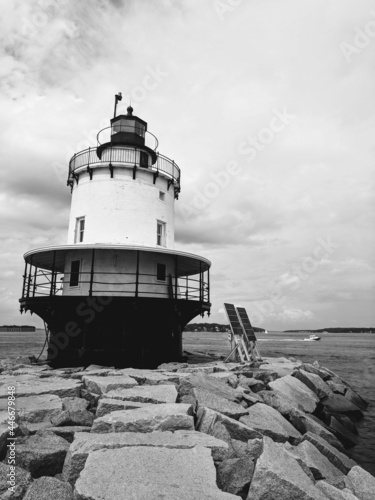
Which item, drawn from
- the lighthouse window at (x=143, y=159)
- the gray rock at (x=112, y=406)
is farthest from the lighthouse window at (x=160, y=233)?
the gray rock at (x=112, y=406)

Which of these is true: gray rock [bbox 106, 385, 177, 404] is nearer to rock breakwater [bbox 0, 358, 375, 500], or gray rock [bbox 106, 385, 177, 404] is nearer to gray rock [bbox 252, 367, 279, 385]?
rock breakwater [bbox 0, 358, 375, 500]

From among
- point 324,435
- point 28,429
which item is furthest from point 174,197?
point 28,429

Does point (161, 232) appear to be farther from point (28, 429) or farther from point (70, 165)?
point (28, 429)

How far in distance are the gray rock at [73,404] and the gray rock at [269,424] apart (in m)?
2.84

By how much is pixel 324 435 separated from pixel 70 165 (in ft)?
50.0

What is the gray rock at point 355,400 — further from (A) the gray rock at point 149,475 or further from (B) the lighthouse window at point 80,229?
(B) the lighthouse window at point 80,229

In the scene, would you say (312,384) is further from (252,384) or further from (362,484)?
(362,484)

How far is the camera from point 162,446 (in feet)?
16.6

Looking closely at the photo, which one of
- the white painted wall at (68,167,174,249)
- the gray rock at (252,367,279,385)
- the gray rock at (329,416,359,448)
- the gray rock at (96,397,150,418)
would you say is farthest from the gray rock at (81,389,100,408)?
the white painted wall at (68,167,174,249)

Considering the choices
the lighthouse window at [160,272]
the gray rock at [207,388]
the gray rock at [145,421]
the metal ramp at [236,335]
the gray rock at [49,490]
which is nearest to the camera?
the gray rock at [49,490]

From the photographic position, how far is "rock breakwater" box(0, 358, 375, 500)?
4.15m

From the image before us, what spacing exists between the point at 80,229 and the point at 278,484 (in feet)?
48.9

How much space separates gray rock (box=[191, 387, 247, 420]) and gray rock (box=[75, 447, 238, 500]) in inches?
79.3

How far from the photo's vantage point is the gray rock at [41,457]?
15.8 feet
